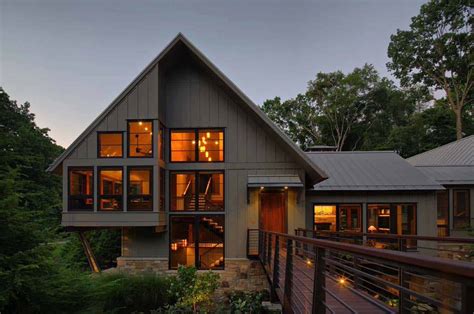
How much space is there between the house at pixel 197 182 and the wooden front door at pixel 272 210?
0.13 feet

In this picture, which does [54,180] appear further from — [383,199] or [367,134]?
[367,134]

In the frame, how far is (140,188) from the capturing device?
10.9 m

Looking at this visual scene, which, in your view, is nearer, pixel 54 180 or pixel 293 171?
pixel 293 171

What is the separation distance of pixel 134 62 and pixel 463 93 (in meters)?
23.6

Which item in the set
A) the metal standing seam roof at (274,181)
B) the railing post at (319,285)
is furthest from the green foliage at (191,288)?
the railing post at (319,285)

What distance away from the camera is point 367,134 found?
3073 cm

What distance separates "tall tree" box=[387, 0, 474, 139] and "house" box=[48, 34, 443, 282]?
1542 cm

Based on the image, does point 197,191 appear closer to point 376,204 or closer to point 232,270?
point 232,270

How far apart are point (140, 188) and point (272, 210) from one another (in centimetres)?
494

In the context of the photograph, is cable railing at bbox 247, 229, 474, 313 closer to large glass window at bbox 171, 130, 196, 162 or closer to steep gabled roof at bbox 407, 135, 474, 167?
large glass window at bbox 171, 130, 196, 162

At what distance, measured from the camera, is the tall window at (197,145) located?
11.9 meters

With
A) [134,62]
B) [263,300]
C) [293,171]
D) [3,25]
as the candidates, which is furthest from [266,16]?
[263,300]

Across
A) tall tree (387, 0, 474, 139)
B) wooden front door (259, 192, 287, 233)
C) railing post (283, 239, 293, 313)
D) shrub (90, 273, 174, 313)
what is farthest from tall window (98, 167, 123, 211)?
tall tree (387, 0, 474, 139)

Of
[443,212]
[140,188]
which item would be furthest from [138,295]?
[443,212]
